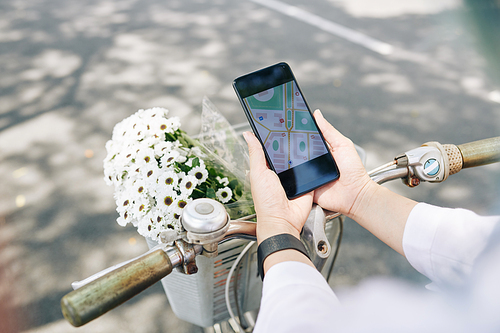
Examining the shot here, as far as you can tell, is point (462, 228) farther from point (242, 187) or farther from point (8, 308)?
point (8, 308)

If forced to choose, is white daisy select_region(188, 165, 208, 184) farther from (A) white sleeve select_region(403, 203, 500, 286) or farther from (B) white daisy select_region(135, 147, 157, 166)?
(A) white sleeve select_region(403, 203, 500, 286)

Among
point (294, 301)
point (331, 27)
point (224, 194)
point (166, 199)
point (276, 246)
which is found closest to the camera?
point (294, 301)

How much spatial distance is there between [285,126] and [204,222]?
439 millimetres

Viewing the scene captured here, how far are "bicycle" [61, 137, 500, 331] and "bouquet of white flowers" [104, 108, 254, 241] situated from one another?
95 mm

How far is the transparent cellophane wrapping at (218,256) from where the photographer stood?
0.96m

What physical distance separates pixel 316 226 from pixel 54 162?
7.31ft

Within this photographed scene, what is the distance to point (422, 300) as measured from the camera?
19.7 inches

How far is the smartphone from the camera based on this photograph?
936mm

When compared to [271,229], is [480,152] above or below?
above

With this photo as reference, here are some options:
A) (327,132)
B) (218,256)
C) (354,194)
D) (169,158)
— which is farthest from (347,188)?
(169,158)

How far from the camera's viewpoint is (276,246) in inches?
27.8

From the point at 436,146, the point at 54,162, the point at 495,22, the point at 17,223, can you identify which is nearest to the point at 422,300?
the point at 495,22

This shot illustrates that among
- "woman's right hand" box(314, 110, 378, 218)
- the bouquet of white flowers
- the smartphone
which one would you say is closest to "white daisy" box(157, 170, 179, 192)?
the bouquet of white flowers

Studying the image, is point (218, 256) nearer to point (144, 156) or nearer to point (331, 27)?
point (144, 156)
